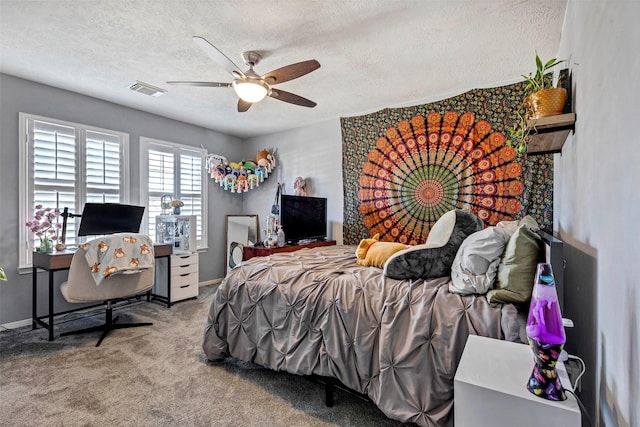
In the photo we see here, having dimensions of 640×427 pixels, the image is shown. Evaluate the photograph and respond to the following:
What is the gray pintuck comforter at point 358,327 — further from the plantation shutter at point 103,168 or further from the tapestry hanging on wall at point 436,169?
the plantation shutter at point 103,168

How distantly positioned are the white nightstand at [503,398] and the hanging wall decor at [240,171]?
4231 millimetres

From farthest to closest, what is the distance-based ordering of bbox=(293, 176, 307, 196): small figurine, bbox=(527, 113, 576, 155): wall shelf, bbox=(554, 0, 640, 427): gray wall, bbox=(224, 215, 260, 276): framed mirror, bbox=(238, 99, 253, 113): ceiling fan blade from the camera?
bbox=(224, 215, 260, 276): framed mirror
bbox=(293, 176, 307, 196): small figurine
bbox=(238, 99, 253, 113): ceiling fan blade
bbox=(527, 113, 576, 155): wall shelf
bbox=(554, 0, 640, 427): gray wall

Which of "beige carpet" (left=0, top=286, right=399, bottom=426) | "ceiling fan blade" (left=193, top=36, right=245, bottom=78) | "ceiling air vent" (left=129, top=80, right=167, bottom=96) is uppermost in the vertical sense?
"ceiling air vent" (left=129, top=80, right=167, bottom=96)

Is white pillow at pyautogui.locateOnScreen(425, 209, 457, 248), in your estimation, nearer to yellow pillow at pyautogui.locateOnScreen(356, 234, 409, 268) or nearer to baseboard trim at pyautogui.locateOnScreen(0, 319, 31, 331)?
yellow pillow at pyautogui.locateOnScreen(356, 234, 409, 268)

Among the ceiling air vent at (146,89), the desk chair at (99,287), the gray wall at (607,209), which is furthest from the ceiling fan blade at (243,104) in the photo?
the gray wall at (607,209)

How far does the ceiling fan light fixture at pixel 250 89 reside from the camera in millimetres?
2412

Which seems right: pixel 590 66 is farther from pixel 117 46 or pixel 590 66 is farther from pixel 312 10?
pixel 117 46

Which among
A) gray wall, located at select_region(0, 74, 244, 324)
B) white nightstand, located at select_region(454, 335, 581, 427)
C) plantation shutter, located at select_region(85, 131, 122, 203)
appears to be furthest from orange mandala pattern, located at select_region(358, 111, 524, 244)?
plantation shutter, located at select_region(85, 131, 122, 203)

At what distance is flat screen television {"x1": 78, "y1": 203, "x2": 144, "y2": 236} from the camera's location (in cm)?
325

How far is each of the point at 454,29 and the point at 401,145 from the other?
1536 millimetres

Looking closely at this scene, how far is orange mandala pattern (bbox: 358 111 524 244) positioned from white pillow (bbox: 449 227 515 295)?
5.44ft

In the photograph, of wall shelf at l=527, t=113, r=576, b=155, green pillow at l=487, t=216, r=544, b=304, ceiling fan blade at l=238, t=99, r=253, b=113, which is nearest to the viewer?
green pillow at l=487, t=216, r=544, b=304

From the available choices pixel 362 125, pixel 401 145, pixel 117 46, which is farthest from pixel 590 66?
pixel 117 46

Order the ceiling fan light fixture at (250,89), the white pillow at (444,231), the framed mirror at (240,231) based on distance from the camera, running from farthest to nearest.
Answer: the framed mirror at (240,231) < the ceiling fan light fixture at (250,89) < the white pillow at (444,231)
